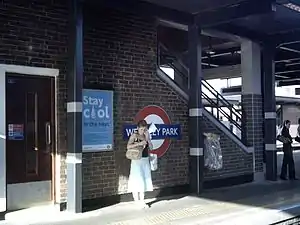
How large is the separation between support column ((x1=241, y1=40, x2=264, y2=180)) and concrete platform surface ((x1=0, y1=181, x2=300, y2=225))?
8.66ft

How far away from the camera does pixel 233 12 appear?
380 inches

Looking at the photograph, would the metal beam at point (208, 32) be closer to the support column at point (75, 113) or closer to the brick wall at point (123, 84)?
the brick wall at point (123, 84)

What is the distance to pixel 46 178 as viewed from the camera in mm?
8430

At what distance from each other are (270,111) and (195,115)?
309cm

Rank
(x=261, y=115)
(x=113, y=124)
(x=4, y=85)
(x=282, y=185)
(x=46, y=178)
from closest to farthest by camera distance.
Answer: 1. (x=4, y=85)
2. (x=46, y=178)
3. (x=113, y=124)
4. (x=282, y=185)
5. (x=261, y=115)

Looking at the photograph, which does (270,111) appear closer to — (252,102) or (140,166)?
(252,102)

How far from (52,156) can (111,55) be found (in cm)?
233

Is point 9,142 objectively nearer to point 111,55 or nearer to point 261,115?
point 111,55

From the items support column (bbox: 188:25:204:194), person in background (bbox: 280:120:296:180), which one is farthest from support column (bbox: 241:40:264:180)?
support column (bbox: 188:25:204:194)

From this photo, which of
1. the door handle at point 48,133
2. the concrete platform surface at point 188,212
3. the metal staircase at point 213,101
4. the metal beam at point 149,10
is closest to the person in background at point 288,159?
the metal staircase at point 213,101

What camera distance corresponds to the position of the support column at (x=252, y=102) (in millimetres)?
12578

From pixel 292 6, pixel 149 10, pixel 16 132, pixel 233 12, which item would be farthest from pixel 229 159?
pixel 16 132

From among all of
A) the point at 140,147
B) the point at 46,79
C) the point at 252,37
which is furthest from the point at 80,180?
the point at 252,37

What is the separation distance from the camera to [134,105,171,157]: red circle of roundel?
9.82 m
